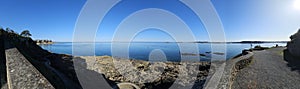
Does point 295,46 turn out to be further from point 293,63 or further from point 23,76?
point 23,76

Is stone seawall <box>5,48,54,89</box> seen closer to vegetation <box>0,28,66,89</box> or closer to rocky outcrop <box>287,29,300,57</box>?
vegetation <box>0,28,66,89</box>

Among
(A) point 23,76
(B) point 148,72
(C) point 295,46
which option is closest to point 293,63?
(C) point 295,46

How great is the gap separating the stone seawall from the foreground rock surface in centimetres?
1359

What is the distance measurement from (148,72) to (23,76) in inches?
672

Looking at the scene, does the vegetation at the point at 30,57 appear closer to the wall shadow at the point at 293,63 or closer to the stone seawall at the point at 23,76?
the stone seawall at the point at 23,76

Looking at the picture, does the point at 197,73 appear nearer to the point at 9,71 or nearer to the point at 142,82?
the point at 142,82

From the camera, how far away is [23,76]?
5855mm

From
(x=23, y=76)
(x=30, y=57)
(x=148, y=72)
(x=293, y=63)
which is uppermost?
(x=30, y=57)

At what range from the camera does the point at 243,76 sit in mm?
11586

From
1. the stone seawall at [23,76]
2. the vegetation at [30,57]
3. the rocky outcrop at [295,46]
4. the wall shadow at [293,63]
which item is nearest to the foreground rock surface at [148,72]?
the wall shadow at [293,63]

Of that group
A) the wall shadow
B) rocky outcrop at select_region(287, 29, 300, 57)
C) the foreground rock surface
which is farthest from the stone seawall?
rocky outcrop at select_region(287, 29, 300, 57)

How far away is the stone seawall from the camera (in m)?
5.51

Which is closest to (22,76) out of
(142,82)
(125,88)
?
(125,88)

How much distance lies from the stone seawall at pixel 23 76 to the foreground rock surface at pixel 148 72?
1359 cm
